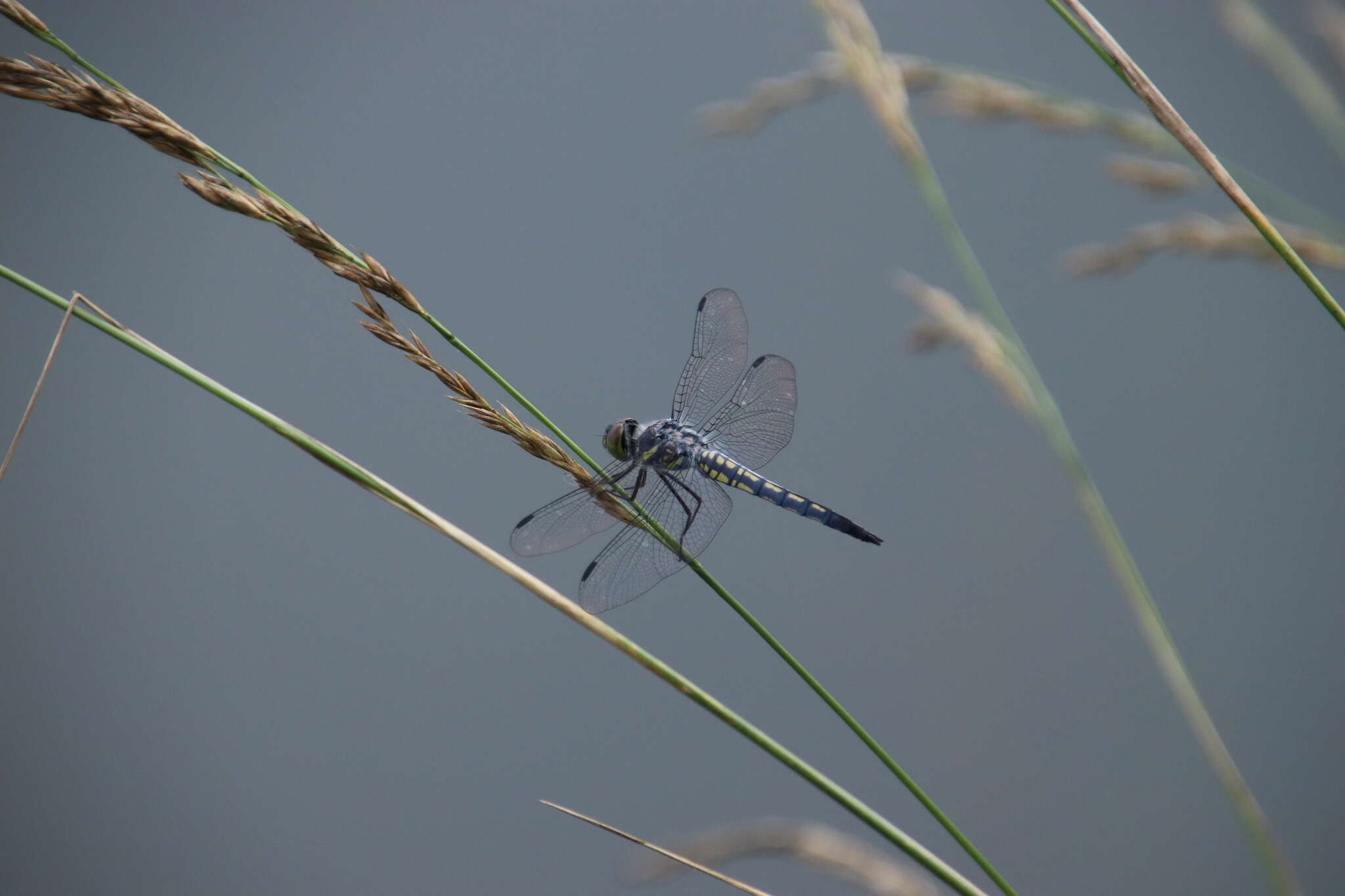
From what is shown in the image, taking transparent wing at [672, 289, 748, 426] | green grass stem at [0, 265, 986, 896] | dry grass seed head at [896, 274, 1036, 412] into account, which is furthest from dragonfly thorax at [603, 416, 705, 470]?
green grass stem at [0, 265, 986, 896]

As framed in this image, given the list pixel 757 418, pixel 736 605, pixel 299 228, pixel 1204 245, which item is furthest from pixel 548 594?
pixel 1204 245

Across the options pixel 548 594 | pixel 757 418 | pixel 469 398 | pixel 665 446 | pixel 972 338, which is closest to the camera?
pixel 548 594

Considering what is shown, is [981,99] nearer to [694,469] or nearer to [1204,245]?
[1204,245]

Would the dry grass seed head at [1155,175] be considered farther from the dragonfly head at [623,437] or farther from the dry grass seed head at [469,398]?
the dry grass seed head at [469,398]

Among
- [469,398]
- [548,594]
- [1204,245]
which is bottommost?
[548,594]

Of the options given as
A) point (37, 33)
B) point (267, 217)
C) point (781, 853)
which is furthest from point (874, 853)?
point (37, 33)

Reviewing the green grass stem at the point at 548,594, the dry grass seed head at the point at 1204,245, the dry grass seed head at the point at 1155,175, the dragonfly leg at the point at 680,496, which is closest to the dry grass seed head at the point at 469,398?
the green grass stem at the point at 548,594

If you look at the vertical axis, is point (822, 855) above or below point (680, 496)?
below

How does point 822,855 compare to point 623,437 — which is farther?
point 623,437
